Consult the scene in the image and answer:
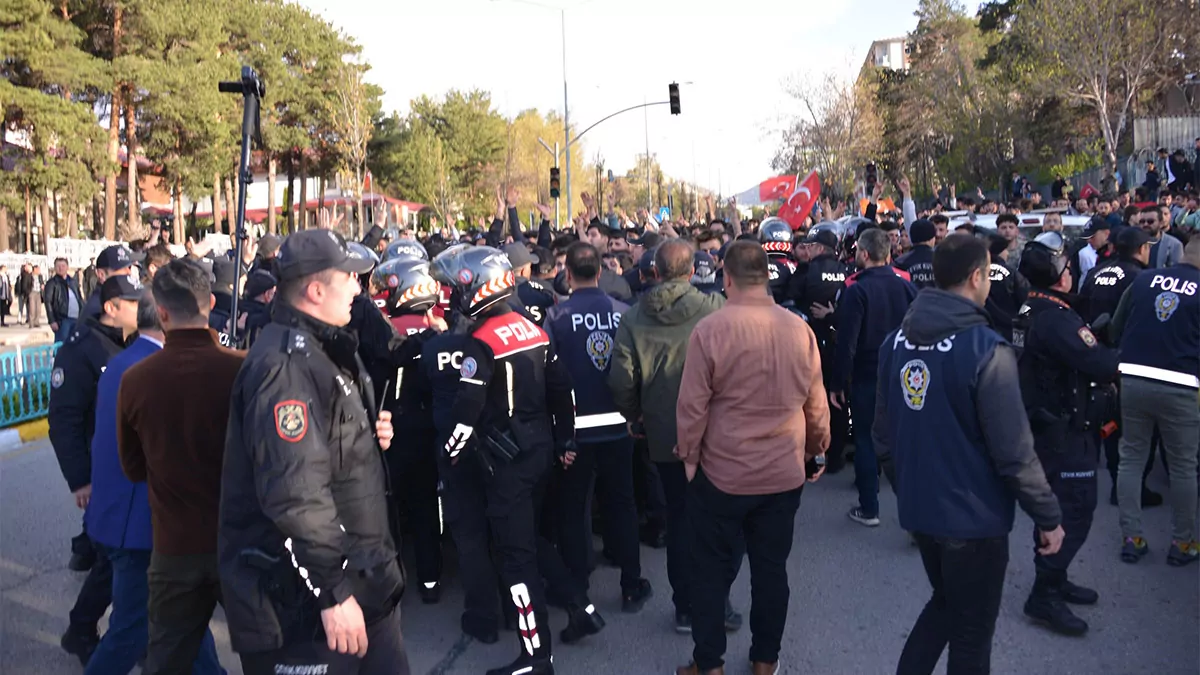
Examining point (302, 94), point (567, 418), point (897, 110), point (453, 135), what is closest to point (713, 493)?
point (567, 418)

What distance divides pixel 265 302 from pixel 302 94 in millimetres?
43558

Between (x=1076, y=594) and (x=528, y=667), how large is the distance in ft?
9.89

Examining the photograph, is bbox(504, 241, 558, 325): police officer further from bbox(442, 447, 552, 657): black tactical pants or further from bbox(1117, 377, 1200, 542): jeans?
bbox(1117, 377, 1200, 542): jeans

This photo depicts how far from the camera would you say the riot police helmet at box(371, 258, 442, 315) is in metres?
5.49

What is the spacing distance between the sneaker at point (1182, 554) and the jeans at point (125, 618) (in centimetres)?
531

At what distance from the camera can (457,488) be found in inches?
188

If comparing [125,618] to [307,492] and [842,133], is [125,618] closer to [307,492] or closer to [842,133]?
[307,492]

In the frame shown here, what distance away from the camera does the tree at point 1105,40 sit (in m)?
27.3

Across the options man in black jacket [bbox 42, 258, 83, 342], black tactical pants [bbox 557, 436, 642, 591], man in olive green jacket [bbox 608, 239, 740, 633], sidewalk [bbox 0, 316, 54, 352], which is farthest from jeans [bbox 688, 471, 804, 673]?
sidewalk [bbox 0, 316, 54, 352]

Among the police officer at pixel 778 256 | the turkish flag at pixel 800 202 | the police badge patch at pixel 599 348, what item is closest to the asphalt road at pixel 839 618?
the police badge patch at pixel 599 348

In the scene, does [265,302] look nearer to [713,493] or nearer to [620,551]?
[620,551]

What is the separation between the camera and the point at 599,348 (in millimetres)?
5262

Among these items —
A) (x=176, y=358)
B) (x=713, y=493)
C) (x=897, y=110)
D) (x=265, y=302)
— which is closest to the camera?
(x=176, y=358)

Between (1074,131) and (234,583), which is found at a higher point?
(1074,131)
